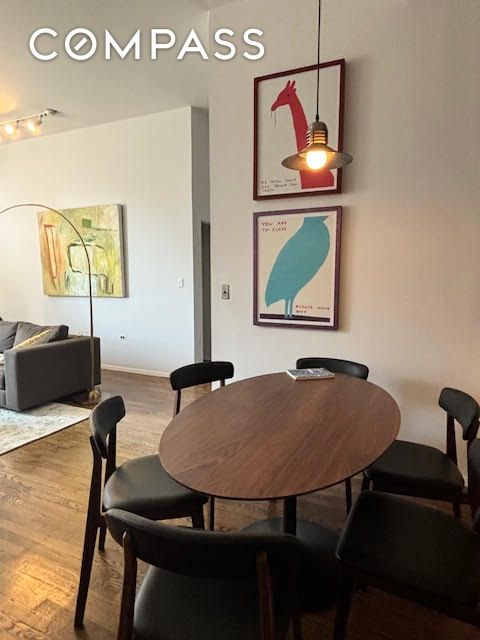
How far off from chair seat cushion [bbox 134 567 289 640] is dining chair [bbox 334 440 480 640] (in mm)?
331

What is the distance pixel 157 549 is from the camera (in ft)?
2.97

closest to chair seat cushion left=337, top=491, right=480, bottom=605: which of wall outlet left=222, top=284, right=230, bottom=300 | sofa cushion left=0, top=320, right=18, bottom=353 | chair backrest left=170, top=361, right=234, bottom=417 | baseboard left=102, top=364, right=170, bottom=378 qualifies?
chair backrest left=170, top=361, right=234, bottom=417

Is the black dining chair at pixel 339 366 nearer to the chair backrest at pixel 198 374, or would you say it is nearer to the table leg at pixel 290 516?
the chair backrest at pixel 198 374

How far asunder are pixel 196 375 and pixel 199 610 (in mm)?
1322

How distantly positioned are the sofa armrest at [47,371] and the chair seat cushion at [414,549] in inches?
129

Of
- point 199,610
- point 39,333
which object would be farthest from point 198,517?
point 39,333

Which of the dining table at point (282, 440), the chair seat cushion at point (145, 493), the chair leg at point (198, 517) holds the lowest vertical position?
the chair leg at point (198, 517)

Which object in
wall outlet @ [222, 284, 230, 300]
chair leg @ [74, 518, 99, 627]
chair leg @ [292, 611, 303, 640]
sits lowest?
chair leg @ [74, 518, 99, 627]

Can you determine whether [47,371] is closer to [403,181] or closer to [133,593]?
[133,593]

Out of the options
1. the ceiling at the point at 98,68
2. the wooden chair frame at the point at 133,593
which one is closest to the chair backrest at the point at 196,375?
the wooden chair frame at the point at 133,593

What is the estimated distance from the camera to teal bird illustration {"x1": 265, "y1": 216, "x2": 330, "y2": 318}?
8.82ft

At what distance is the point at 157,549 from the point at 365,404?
Result: 1115mm

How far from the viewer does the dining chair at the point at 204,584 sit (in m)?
0.87

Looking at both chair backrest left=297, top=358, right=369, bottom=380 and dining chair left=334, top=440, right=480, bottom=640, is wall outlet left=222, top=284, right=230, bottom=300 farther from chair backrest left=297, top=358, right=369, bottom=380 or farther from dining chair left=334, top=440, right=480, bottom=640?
dining chair left=334, top=440, right=480, bottom=640
